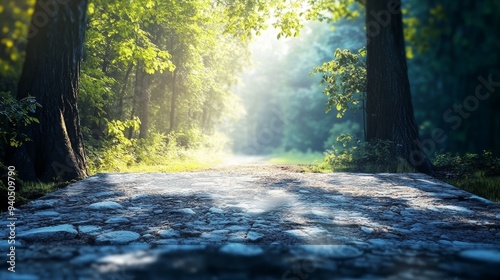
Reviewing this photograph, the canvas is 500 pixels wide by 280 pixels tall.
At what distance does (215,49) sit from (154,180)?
50.7 ft

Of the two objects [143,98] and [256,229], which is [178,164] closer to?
[143,98]

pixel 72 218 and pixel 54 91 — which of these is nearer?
pixel 72 218

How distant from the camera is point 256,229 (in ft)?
11.8

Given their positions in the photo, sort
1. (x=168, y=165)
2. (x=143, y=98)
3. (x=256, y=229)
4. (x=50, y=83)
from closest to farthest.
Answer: (x=256, y=229) < (x=50, y=83) < (x=168, y=165) < (x=143, y=98)

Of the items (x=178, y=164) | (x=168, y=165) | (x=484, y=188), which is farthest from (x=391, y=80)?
(x=168, y=165)

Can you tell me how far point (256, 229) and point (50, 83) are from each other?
5400 mm

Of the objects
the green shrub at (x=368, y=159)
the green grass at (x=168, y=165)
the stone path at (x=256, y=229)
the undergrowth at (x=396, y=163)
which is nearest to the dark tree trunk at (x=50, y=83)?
the stone path at (x=256, y=229)

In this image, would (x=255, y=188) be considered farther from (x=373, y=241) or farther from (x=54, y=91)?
(x=54, y=91)

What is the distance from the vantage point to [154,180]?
22.8ft

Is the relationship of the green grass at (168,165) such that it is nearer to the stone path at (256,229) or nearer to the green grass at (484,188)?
the stone path at (256,229)

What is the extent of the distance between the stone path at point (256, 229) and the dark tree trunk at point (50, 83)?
0.76m

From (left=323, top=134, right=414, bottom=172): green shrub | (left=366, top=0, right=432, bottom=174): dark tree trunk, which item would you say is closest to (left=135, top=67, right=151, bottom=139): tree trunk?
(left=323, top=134, right=414, bottom=172): green shrub

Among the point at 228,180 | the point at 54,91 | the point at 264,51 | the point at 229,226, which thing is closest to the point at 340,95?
the point at 228,180

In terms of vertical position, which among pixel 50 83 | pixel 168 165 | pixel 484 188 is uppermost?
pixel 50 83
